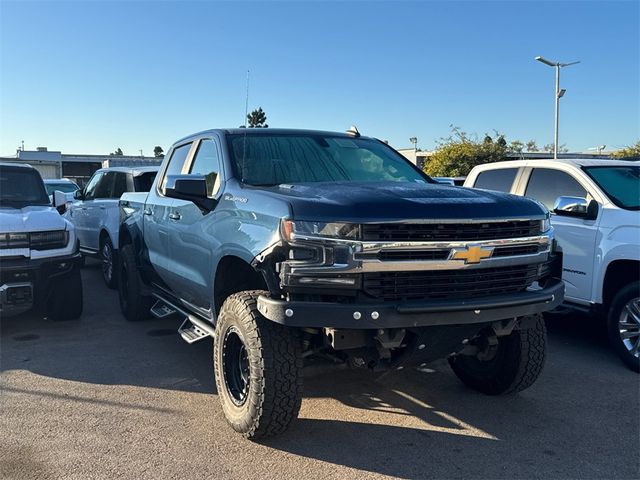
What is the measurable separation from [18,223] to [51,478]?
11.4 ft

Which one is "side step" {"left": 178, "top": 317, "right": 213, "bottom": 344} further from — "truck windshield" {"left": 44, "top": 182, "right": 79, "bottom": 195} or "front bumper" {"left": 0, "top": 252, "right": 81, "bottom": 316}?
"truck windshield" {"left": 44, "top": 182, "right": 79, "bottom": 195}

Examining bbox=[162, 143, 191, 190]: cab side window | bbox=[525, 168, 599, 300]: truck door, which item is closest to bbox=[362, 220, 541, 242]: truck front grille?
bbox=[525, 168, 599, 300]: truck door

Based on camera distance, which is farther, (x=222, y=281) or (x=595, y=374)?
(x=595, y=374)

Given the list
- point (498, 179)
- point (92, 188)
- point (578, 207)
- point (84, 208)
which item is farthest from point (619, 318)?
point (84, 208)

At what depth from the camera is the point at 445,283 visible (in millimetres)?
3346

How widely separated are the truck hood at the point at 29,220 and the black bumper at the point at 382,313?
12.4 feet

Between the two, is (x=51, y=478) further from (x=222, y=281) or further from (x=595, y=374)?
(x=595, y=374)

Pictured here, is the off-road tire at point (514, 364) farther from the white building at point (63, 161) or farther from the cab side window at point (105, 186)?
the white building at point (63, 161)

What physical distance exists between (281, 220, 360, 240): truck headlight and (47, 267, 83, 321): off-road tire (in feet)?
13.7

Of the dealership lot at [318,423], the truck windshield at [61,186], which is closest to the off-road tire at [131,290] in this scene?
the dealership lot at [318,423]

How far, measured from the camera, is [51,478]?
3227mm

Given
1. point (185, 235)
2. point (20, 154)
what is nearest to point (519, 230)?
point (185, 235)

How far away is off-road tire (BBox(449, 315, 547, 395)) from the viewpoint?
4.24 metres

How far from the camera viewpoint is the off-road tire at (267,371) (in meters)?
3.38
